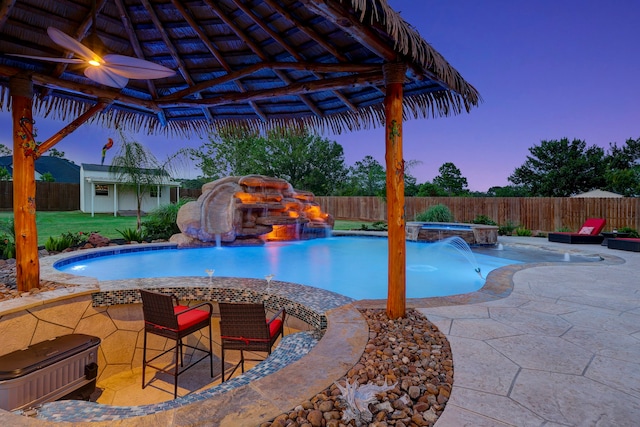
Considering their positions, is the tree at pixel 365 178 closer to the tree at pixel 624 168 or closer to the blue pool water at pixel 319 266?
the tree at pixel 624 168

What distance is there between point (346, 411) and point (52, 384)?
2.75 metres

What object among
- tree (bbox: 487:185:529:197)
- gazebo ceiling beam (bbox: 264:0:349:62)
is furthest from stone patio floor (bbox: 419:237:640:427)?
tree (bbox: 487:185:529:197)

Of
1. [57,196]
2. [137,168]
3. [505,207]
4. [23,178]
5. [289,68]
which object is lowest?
[505,207]

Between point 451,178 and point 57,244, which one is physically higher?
point 451,178

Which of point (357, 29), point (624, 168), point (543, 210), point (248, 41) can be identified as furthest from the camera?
point (624, 168)

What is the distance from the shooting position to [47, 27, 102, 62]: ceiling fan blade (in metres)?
2.63

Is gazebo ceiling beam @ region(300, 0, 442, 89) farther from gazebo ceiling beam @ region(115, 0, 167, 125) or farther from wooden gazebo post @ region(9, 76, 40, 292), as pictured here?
wooden gazebo post @ region(9, 76, 40, 292)

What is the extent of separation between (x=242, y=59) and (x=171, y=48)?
937mm

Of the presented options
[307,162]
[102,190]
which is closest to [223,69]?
[102,190]

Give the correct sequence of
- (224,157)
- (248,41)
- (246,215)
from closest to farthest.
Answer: (248,41)
(246,215)
(224,157)

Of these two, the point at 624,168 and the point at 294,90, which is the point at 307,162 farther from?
the point at 294,90

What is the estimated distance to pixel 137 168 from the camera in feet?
36.9

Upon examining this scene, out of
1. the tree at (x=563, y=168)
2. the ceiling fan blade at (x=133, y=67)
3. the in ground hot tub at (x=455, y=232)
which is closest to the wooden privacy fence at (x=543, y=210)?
the in ground hot tub at (x=455, y=232)

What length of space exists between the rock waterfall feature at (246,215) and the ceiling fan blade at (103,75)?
6981 millimetres
